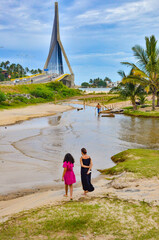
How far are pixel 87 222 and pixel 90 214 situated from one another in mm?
346

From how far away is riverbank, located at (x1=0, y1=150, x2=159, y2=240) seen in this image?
5.35m

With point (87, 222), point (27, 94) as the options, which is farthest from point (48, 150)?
point (27, 94)

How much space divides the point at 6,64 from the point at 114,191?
16795 cm

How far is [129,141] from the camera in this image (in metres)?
18.6

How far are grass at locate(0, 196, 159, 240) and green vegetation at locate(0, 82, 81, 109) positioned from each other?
34.2m

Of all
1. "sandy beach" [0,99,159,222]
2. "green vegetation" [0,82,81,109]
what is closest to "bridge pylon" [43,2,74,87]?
"green vegetation" [0,82,81,109]

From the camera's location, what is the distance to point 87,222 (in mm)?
5766

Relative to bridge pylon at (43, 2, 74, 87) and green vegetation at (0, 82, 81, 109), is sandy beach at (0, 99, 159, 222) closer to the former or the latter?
green vegetation at (0, 82, 81, 109)

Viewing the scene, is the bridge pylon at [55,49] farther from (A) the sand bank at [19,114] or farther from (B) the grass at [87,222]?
(B) the grass at [87,222]

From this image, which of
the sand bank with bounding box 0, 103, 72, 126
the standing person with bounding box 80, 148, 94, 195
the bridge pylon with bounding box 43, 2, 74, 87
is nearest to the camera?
the standing person with bounding box 80, 148, 94, 195

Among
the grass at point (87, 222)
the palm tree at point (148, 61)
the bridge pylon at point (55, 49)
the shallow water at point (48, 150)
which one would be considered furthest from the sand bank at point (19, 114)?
the bridge pylon at point (55, 49)

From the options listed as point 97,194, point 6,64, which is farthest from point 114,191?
point 6,64

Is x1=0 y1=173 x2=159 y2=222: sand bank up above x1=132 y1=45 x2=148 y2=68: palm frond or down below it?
below

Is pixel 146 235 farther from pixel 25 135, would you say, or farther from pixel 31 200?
pixel 25 135
